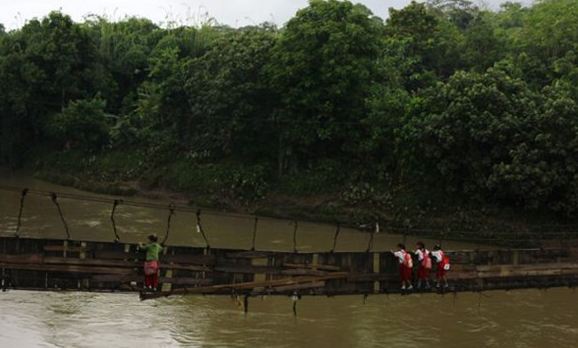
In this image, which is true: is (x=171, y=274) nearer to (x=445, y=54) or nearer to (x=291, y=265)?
(x=291, y=265)

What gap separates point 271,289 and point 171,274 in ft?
4.91

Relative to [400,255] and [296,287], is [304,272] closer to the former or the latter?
[296,287]

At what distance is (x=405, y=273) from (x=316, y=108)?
12.9m

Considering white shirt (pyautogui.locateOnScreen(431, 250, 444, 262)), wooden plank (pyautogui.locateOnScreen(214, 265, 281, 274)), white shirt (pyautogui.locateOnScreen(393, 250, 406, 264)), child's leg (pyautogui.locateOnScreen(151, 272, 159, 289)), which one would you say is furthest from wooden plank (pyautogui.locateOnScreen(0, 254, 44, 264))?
white shirt (pyautogui.locateOnScreen(431, 250, 444, 262))

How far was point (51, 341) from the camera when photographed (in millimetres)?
10961

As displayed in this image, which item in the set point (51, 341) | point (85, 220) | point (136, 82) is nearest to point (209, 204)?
point (85, 220)

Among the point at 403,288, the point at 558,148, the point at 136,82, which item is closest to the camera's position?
the point at 403,288

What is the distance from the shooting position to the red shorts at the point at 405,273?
10.6 metres

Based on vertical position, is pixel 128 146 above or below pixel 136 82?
below

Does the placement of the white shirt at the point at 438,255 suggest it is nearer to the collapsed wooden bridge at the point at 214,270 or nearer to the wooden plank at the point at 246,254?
the collapsed wooden bridge at the point at 214,270

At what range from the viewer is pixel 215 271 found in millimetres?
9961

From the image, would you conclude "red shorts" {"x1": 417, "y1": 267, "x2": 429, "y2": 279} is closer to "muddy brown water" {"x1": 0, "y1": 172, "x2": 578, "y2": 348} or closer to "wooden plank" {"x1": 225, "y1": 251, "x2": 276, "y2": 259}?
"muddy brown water" {"x1": 0, "y1": 172, "x2": 578, "y2": 348}

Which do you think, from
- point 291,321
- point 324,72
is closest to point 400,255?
point 291,321

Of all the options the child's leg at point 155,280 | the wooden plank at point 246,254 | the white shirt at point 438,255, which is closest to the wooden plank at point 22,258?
the child's leg at point 155,280
